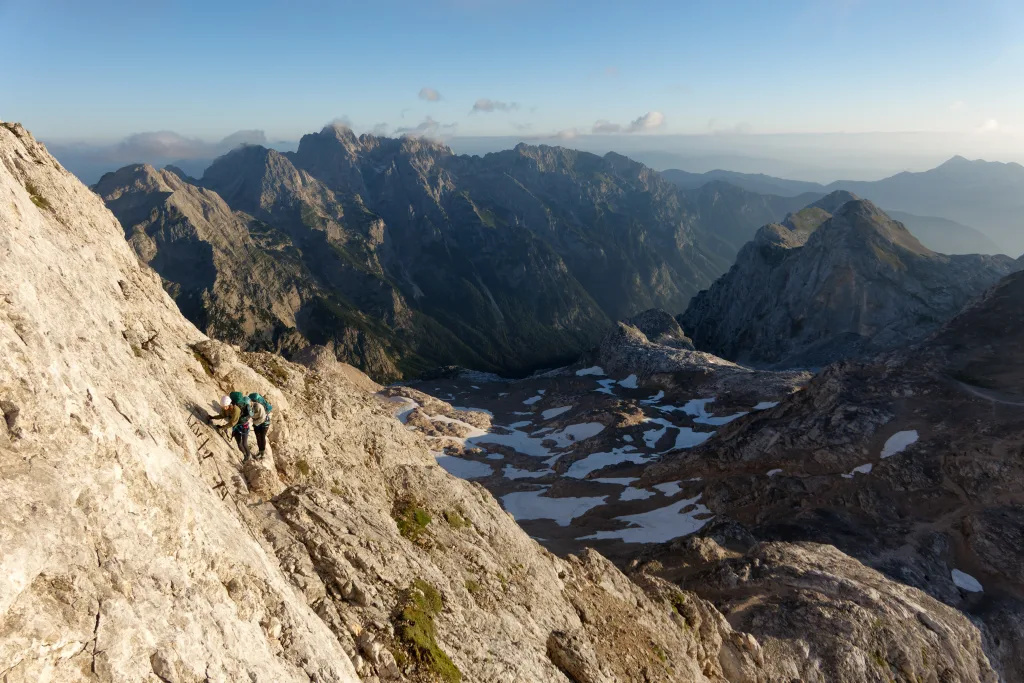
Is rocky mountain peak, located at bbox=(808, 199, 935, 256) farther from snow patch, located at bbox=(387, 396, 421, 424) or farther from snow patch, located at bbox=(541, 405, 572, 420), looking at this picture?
snow patch, located at bbox=(387, 396, 421, 424)

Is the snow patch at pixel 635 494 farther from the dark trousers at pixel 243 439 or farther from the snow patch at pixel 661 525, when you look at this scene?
the dark trousers at pixel 243 439

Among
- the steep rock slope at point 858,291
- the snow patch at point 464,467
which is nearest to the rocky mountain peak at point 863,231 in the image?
the steep rock slope at point 858,291

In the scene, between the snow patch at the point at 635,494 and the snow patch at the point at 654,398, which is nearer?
the snow patch at the point at 635,494

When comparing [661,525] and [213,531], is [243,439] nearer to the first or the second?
[213,531]

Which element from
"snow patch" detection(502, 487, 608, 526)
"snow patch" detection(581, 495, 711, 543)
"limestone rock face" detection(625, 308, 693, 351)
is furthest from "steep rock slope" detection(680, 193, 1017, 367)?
"snow patch" detection(502, 487, 608, 526)

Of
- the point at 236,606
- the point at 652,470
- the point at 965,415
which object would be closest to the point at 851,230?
the point at 965,415

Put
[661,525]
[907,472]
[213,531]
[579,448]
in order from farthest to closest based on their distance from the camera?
[579,448] → [661,525] → [907,472] → [213,531]

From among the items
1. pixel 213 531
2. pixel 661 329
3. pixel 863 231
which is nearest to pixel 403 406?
pixel 661 329

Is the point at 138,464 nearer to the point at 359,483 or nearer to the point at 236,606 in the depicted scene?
the point at 236,606
